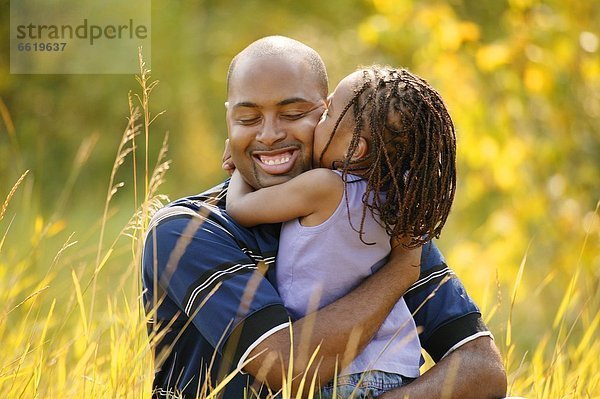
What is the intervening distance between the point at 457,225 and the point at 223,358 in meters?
5.25

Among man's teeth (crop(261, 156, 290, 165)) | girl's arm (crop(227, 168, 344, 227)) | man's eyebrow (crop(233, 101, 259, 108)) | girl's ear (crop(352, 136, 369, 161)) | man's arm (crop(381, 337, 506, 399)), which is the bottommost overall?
man's arm (crop(381, 337, 506, 399))

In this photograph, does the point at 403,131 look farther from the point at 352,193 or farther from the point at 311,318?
the point at 311,318

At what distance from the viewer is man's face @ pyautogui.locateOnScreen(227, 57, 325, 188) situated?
8.61 feet

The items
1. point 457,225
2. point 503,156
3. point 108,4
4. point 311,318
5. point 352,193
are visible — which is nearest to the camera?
point 311,318

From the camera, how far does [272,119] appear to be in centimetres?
263

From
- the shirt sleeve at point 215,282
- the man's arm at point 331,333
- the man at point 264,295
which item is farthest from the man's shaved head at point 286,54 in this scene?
the man's arm at point 331,333

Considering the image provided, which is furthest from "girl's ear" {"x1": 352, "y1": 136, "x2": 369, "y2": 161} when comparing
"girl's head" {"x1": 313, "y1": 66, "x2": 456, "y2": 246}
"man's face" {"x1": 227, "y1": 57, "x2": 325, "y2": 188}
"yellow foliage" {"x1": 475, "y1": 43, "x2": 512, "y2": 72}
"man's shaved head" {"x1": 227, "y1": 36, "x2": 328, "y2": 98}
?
"yellow foliage" {"x1": 475, "y1": 43, "x2": 512, "y2": 72}

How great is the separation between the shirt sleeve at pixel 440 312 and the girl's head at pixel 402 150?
232mm

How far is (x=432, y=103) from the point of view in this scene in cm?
245

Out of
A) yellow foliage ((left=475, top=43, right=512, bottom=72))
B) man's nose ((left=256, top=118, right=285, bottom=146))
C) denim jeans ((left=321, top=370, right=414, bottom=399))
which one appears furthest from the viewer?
yellow foliage ((left=475, top=43, right=512, bottom=72))

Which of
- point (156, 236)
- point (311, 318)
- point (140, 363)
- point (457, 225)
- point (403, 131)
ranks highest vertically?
point (403, 131)

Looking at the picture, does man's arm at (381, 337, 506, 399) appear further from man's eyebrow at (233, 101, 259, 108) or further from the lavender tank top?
man's eyebrow at (233, 101, 259, 108)

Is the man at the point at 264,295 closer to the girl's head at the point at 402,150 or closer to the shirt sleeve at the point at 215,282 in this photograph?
the shirt sleeve at the point at 215,282

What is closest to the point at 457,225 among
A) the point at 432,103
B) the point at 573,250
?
the point at 573,250
